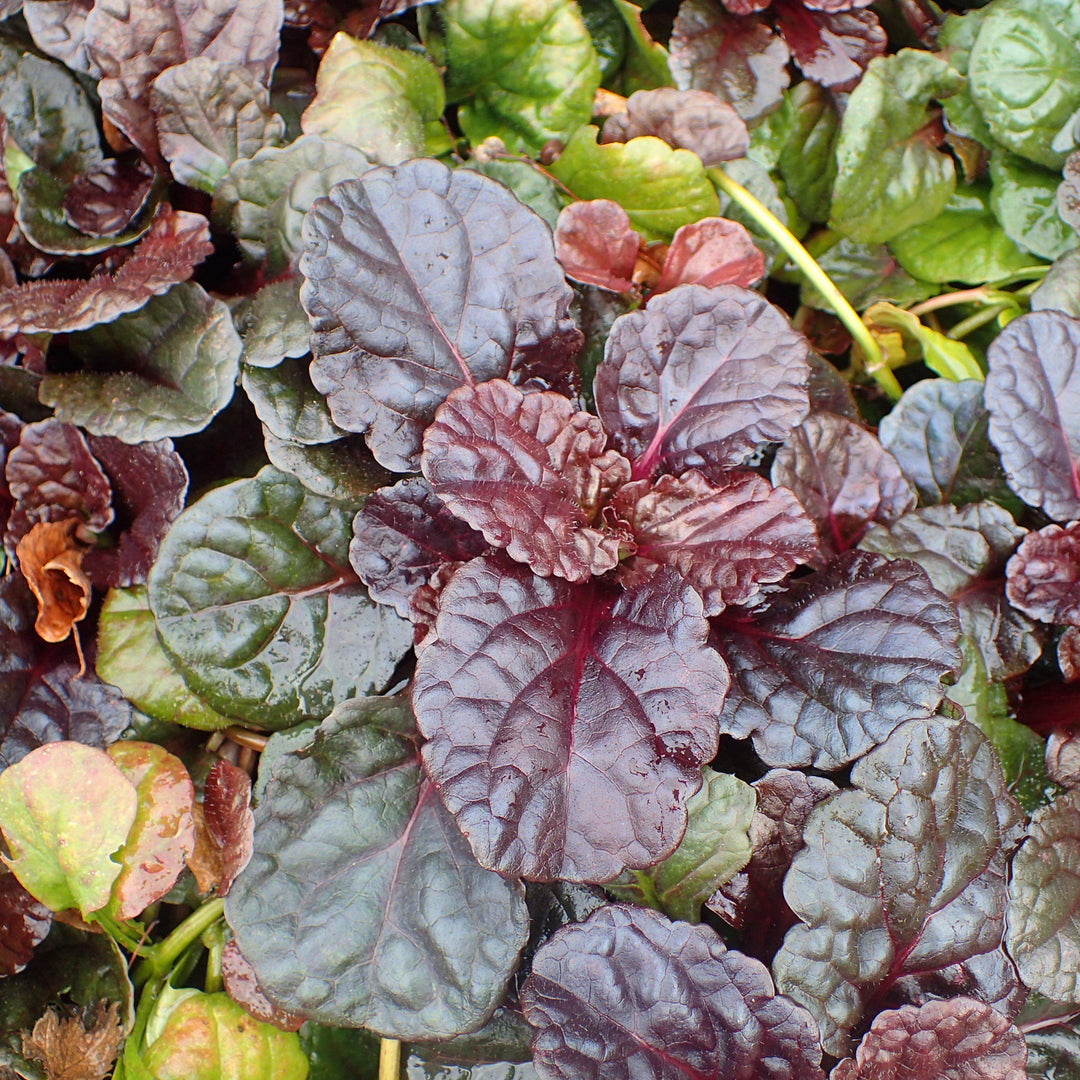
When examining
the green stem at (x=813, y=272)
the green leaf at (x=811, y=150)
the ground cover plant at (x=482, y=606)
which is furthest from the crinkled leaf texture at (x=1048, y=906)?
the green leaf at (x=811, y=150)

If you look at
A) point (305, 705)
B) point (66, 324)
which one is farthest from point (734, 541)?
point (66, 324)

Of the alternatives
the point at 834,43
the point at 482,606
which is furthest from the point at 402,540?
the point at 834,43

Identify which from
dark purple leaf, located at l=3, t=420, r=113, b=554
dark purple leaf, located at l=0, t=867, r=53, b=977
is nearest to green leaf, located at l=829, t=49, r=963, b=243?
dark purple leaf, located at l=3, t=420, r=113, b=554

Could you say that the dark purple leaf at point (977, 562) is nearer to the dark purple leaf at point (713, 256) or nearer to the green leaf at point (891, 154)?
the dark purple leaf at point (713, 256)

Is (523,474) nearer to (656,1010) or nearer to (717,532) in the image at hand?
(717,532)

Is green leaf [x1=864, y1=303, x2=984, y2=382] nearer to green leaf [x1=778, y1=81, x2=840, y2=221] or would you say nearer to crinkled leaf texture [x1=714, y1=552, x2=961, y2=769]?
green leaf [x1=778, y1=81, x2=840, y2=221]
